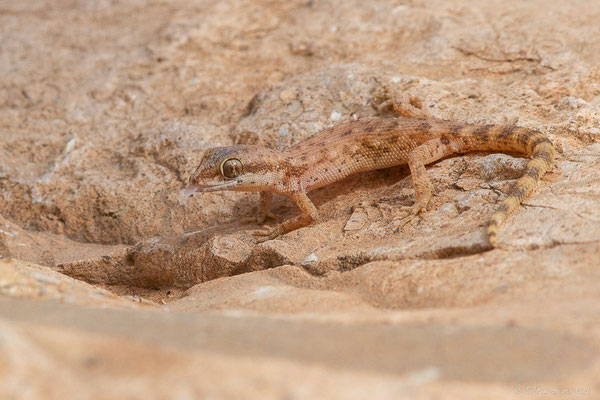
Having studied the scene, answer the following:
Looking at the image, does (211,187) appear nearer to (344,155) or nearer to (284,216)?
(284,216)

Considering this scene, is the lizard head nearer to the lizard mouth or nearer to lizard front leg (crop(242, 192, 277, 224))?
the lizard mouth

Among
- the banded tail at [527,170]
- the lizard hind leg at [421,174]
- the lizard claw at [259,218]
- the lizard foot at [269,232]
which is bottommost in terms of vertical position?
the lizard claw at [259,218]

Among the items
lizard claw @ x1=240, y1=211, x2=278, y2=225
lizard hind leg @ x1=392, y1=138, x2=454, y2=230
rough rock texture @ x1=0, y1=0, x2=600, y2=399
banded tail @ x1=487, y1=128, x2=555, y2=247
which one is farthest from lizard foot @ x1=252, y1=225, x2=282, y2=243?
banded tail @ x1=487, y1=128, x2=555, y2=247

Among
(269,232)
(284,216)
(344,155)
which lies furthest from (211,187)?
(344,155)

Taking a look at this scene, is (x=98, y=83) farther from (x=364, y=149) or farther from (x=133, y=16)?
(x=364, y=149)

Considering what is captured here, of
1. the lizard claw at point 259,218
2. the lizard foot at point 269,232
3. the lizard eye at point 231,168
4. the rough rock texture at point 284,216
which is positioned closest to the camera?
the rough rock texture at point 284,216

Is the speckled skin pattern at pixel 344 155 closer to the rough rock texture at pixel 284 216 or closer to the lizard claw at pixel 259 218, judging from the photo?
the lizard claw at pixel 259 218

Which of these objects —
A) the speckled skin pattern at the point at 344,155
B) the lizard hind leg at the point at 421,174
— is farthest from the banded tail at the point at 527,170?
the lizard hind leg at the point at 421,174
